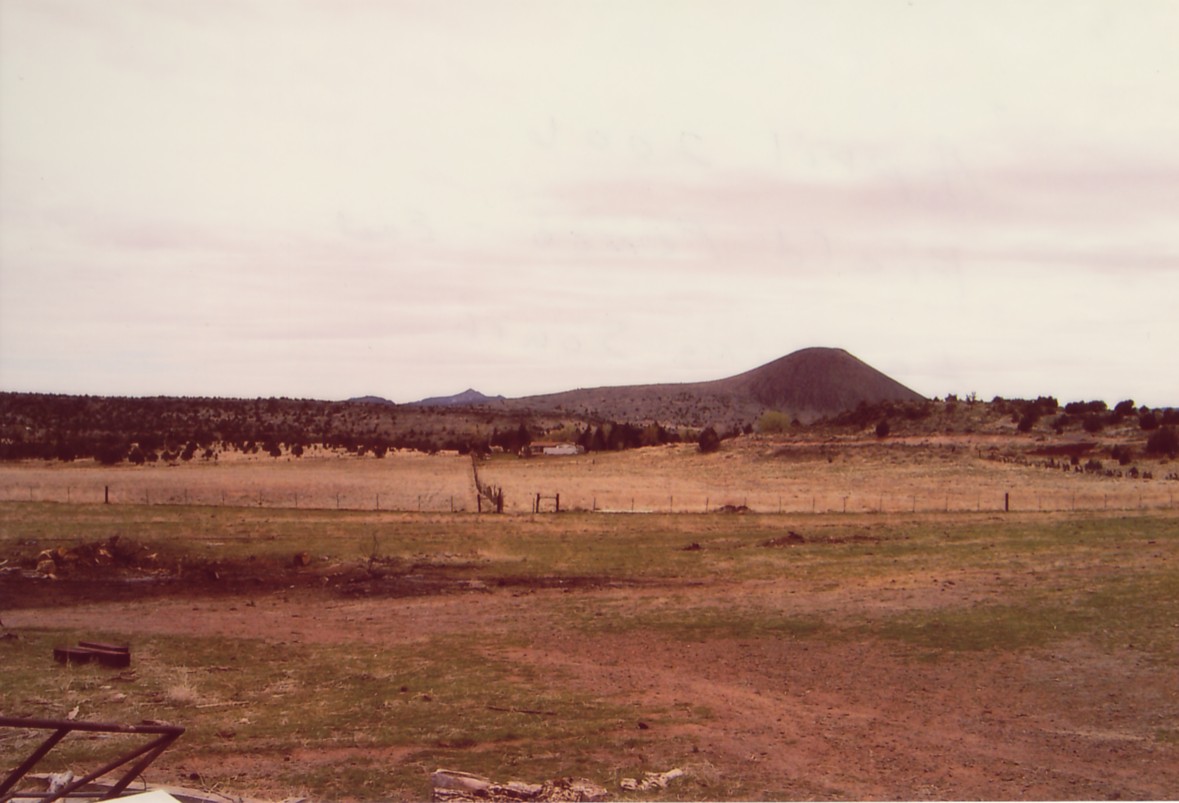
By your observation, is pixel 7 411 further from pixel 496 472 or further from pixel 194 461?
pixel 496 472

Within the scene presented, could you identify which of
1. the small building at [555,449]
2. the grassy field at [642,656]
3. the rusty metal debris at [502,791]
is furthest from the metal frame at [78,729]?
the small building at [555,449]

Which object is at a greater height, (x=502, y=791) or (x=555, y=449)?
(x=555, y=449)

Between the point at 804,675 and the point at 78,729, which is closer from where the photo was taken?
the point at 78,729

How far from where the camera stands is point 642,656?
56.0 feet

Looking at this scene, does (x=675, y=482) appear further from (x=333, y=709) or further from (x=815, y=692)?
(x=333, y=709)

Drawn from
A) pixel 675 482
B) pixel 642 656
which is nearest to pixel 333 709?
pixel 642 656

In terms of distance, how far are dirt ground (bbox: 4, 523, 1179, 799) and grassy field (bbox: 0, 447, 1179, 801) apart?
70 mm

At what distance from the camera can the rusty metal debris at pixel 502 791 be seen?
9.43m

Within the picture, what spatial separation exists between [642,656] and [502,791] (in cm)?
772

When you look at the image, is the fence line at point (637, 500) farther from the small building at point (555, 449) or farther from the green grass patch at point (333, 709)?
the small building at point (555, 449)

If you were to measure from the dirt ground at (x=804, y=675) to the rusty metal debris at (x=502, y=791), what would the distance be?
1.56 metres

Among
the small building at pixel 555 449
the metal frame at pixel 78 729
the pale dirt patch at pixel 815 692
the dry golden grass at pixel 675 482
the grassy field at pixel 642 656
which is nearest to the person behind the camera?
the metal frame at pixel 78 729

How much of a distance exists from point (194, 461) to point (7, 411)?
20760 mm

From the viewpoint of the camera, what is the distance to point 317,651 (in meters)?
17.3
